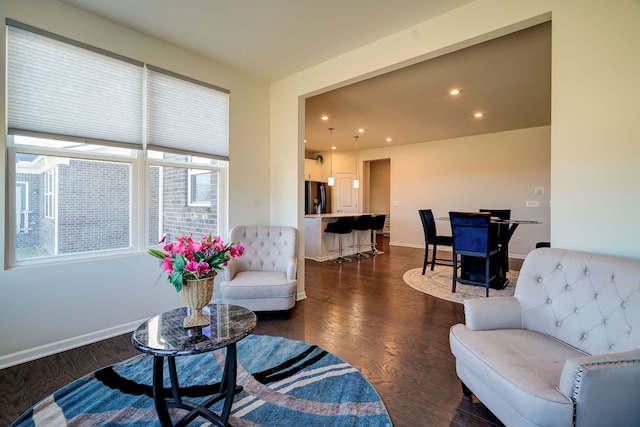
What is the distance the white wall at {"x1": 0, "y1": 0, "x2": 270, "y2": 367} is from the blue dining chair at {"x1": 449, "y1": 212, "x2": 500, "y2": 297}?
3063 mm

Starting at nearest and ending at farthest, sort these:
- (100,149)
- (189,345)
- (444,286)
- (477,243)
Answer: (189,345)
(100,149)
(477,243)
(444,286)

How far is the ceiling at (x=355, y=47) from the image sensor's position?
2.41m

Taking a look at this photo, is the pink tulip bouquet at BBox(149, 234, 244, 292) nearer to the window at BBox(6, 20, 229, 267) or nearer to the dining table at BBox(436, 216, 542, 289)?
the window at BBox(6, 20, 229, 267)

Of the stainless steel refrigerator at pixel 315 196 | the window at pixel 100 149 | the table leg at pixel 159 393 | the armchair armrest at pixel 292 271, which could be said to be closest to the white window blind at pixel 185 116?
the window at pixel 100 149

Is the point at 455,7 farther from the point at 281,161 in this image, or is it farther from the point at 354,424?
the point at 354,424

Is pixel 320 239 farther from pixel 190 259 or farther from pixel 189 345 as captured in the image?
pixel 189 345

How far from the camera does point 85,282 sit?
2.53 m

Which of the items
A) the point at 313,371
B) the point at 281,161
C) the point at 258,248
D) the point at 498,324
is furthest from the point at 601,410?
the point at 281,161

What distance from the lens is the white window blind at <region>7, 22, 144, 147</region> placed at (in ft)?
7.24

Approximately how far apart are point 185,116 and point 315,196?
566 cm

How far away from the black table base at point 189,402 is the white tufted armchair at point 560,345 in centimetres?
129

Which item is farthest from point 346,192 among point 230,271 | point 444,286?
point 230,271

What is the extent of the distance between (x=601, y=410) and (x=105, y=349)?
3225mm

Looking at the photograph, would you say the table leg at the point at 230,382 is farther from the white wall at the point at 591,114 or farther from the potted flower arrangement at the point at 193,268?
the white wall at the point at 591,114
